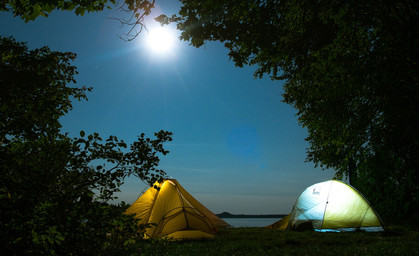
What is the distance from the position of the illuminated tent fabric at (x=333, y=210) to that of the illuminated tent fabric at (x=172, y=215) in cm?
538

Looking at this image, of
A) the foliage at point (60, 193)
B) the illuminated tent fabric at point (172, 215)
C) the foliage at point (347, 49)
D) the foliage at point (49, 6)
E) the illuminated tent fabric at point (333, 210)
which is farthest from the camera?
the illuminated tent fabric at point (333, 210)

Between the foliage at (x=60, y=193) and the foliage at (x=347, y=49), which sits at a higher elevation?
the foliage at (x=347, y=49)

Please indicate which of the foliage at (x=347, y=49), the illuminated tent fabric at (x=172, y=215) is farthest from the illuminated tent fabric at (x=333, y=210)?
the illuminated tent fabric at (x=172, y=215)

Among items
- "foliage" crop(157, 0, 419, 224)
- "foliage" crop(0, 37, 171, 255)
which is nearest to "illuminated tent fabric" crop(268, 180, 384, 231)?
"foliage" crop(157, 0, 419, 224)

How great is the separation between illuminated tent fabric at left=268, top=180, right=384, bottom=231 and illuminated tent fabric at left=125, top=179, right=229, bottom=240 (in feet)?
17.6

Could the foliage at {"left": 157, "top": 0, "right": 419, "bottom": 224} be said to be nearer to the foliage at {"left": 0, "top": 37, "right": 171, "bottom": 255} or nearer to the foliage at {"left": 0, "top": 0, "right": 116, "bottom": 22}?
the foliage at {"left": 0, "top": 0, "right": 116, "bottom": 22}

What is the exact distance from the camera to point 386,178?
15477 millimetres

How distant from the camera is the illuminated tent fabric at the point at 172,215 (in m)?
10.8

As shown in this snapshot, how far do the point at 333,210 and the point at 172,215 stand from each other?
836 centimetres

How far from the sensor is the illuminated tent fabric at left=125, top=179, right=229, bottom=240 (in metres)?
10.8

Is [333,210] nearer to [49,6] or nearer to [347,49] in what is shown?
[347,49]

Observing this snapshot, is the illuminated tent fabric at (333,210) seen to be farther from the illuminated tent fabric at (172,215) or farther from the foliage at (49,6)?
the foliage at (49,6)

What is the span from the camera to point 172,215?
11.2 meters

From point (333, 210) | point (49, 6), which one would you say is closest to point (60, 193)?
point (49, 6)
